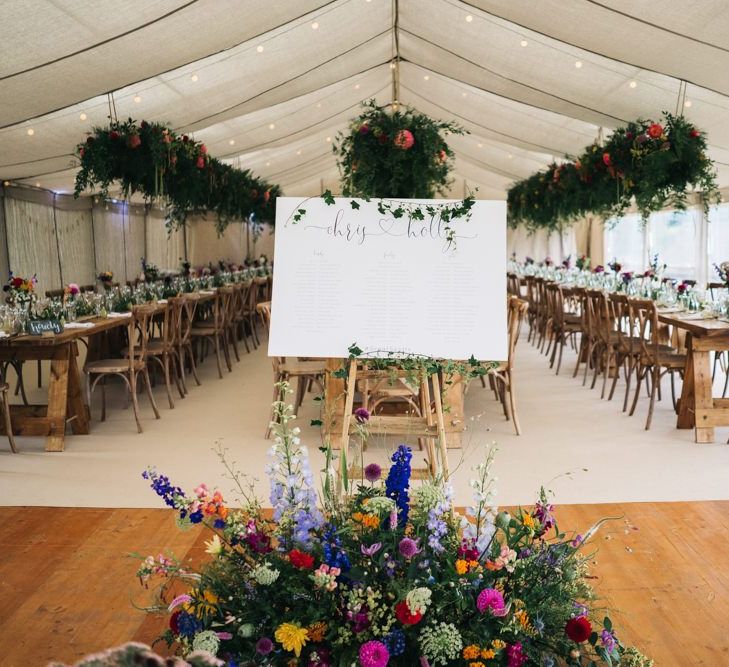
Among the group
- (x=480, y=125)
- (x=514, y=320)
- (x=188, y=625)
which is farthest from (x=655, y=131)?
(x=188, y=625)

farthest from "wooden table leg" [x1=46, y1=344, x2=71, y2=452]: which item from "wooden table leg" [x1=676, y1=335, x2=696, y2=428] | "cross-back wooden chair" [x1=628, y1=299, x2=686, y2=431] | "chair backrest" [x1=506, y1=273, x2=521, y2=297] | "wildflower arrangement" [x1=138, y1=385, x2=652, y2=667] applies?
"chair backrest" [x1=506, y1=273, x2=521, y2=297]

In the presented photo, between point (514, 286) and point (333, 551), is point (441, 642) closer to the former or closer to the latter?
point (333, 551)

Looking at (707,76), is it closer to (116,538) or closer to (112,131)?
(112,131)

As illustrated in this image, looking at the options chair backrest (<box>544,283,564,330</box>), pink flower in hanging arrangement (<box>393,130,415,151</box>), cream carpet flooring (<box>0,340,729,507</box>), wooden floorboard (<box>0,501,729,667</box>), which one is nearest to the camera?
wooden floorboard (<box>0,501,729,667</box>)

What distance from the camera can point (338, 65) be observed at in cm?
873

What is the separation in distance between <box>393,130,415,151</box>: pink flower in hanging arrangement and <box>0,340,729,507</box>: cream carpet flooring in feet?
6.54

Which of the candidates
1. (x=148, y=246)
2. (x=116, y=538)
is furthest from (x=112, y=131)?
(x=148, y=246)

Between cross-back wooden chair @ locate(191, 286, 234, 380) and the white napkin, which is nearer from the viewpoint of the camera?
the white napkin

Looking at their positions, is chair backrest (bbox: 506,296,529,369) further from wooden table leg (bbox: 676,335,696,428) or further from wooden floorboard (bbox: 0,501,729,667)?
wooden floorboard (bbox: 0,501,729,667)

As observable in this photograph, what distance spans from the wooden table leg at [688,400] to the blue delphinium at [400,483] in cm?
404

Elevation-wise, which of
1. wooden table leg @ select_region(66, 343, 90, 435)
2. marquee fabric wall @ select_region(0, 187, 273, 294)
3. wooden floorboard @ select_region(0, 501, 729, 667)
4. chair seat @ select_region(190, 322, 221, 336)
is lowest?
wooden floorboard @ select_region(0, 501, 729, 667)

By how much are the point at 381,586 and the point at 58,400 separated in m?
3.93

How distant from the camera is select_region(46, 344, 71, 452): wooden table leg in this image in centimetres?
546

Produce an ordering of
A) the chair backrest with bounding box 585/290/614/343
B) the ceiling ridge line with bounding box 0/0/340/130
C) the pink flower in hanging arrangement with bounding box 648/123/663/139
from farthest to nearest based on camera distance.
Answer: the chair backrest with bounding box 585/290/614/343 < the pink flower in hanging arrangement with bounding box 648/123/663/139 < the ceiling ridge line with bounding box 0/0/340/130
